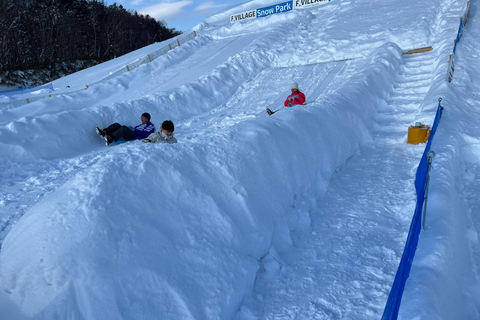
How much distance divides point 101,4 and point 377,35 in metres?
42.1

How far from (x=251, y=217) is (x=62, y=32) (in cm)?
4133

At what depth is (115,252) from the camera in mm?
2123

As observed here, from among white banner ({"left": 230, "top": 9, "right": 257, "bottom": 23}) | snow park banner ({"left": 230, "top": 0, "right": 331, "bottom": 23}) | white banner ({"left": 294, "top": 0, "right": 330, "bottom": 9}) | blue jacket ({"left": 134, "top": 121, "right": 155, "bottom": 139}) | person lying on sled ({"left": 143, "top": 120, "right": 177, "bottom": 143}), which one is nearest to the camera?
person lying on sled ({"left": 143, "top": 120, "right": 177, "bottom": 143})

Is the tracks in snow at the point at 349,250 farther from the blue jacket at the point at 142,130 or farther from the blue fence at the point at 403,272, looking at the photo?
the blue jacket at the point at 142,130

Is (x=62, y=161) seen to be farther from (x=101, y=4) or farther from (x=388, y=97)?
(x=101, y=4)

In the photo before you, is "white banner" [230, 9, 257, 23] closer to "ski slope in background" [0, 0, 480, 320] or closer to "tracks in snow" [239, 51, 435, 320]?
"ski slope in background" [0, 0, 480, 320]

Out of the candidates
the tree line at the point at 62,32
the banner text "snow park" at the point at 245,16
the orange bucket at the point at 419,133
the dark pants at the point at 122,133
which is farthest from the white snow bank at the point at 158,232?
the tree line at the point at 62,32

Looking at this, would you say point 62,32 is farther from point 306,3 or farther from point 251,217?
point 251,217

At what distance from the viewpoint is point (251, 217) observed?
2959 millimetres

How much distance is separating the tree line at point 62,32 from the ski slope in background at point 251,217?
30.2 meters

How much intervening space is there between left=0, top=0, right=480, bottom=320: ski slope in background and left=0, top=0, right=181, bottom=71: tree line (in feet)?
99.2

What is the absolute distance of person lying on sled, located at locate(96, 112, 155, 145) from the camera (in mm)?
7176

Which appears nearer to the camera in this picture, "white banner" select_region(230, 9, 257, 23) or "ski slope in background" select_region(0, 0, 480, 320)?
"ski slope in background" select_region(0, 0, 480, 320)

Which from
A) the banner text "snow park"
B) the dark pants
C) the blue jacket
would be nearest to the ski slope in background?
the dark pants
